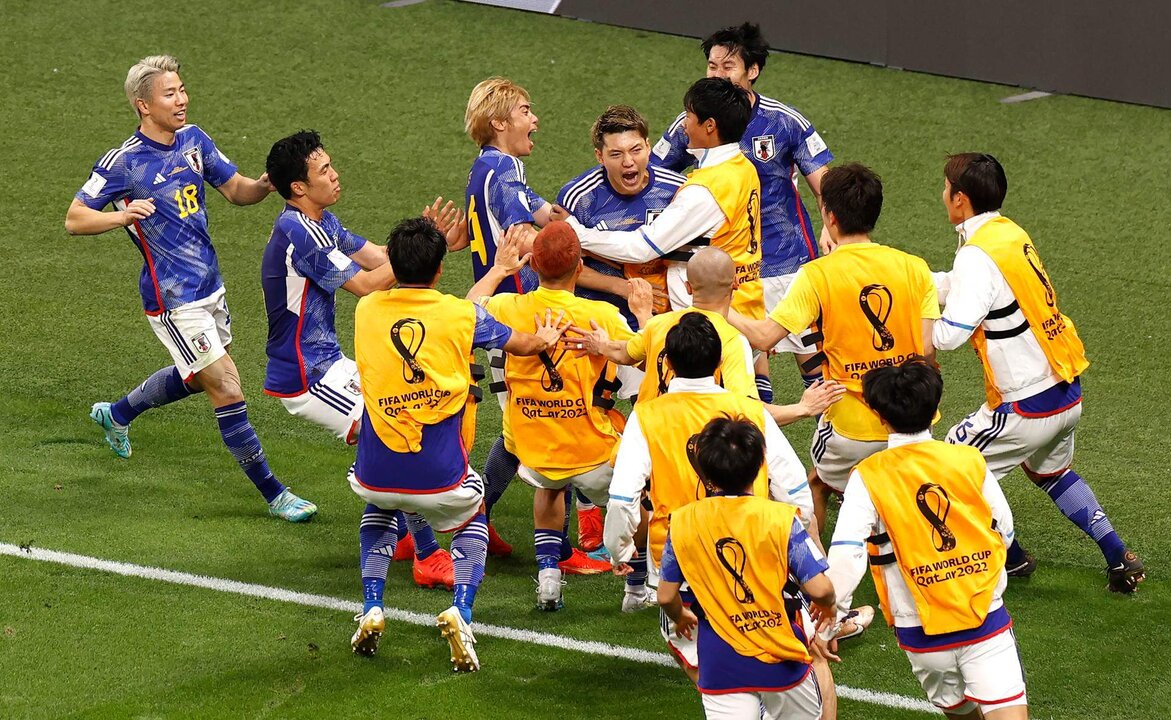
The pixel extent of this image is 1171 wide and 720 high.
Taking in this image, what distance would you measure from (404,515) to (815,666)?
257 cm

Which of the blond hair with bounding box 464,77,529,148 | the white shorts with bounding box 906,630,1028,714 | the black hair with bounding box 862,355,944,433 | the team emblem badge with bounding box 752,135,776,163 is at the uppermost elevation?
the blond hair with bounding box 464,77,529,148

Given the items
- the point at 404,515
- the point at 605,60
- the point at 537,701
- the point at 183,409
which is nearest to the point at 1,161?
the point at 183,409

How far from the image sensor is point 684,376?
512 centimetres

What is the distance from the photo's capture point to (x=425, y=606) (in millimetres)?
6562

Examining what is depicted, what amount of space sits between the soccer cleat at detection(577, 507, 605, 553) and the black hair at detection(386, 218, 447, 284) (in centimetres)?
185

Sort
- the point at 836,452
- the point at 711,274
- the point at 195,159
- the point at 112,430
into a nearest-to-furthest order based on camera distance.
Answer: the point at 711,274 < the point at 836,452 < the point at 195,159 < the point at 112,430

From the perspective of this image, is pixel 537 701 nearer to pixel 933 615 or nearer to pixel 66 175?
pixel 933 615

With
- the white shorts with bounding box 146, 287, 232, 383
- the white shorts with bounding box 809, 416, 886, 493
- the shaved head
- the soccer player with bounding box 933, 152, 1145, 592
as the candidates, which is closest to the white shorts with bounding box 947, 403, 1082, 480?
the soccer player with bounding box 933, 152, 1145, 592

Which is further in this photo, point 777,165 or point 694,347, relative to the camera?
point 777,165

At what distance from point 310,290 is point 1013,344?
10.3 feet

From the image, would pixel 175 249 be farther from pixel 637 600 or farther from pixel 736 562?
pixel 736 562

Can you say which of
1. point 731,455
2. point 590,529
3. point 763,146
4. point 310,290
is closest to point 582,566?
point 590,529

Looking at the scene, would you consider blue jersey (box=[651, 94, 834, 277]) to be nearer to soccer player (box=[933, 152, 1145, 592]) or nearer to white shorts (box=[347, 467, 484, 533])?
soccer player (box=[933, 152, 1145, 592])

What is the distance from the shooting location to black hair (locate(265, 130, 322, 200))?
22.5 ft
